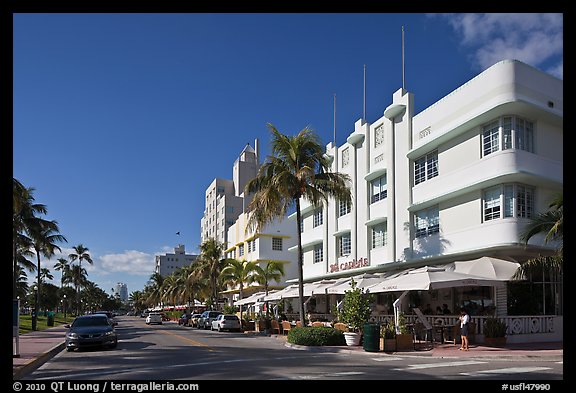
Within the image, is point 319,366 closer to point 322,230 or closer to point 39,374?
point 39,374

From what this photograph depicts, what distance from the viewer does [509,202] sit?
25.2 m

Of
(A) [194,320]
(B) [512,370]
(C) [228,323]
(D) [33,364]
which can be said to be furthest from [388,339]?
(A) [194,320]

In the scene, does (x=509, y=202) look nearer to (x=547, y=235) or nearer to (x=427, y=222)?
(x=547, y=235)

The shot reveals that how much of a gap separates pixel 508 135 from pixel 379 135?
11.5 metres

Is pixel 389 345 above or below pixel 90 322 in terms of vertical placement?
below

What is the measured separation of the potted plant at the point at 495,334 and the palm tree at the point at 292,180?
912 cm

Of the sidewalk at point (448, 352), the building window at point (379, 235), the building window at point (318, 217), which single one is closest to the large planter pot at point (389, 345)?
the sidewalk at point (448, 352)

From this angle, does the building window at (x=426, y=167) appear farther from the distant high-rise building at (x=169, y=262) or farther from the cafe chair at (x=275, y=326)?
the distant high-rise building at (x=169, y=262)

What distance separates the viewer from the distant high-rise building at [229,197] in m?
95.9

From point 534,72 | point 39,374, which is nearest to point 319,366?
point 39,374

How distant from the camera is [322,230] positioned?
45094mm

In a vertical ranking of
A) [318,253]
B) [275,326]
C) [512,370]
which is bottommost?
[275,326]

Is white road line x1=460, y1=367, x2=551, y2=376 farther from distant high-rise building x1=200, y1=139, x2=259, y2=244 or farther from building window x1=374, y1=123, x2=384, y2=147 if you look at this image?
distant high-rise building x1=200, y1=139, x2=259, y2=244
